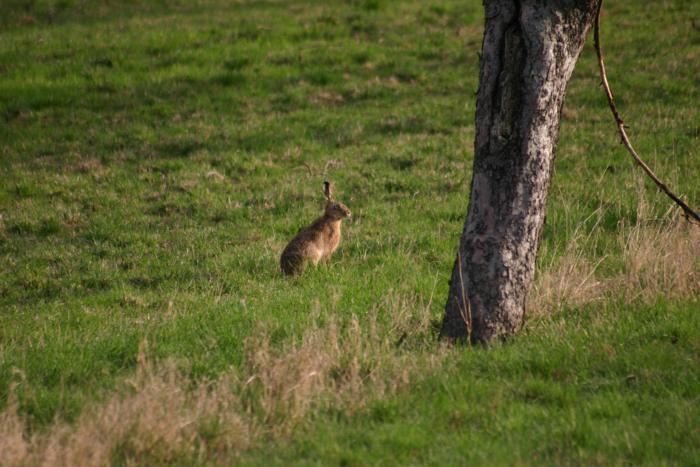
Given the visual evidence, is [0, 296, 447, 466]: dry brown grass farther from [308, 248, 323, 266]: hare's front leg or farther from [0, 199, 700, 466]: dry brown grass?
[308, 248, 323, 266]: hare's front leg

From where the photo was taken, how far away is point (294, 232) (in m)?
11.9

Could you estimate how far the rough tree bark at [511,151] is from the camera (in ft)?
22.7

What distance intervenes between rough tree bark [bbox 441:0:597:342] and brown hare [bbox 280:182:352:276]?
3002 mm

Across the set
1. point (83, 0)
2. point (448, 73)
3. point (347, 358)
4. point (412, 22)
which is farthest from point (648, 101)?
point (83, 0)

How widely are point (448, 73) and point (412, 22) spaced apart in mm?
3972

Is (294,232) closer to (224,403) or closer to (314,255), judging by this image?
(314,255)

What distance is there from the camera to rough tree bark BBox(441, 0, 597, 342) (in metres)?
6.91

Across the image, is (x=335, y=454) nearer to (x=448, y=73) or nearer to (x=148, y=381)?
(x=148, y=381)

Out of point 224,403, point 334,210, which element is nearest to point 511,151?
point 224,403

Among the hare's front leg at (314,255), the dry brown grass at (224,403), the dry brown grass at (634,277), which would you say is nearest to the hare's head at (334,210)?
the hare's front leg at (314,255)

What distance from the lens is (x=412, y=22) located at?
2202 cm

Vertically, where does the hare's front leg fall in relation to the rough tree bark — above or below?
below

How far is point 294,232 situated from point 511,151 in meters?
5.39

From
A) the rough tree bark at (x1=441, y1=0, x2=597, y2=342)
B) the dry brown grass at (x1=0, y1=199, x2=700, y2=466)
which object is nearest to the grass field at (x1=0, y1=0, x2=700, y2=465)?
the dry brown grass at (x1=0, y1=199, x2=700, y2=466)
